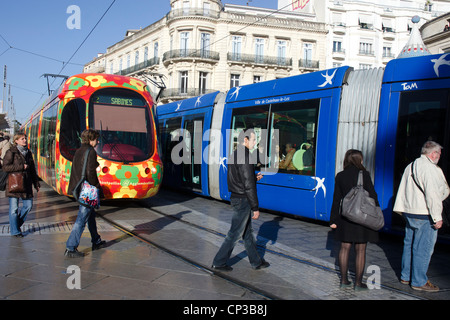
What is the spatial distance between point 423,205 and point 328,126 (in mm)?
3335

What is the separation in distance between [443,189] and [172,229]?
471cm

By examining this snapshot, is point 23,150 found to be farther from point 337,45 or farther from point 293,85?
point 337,45

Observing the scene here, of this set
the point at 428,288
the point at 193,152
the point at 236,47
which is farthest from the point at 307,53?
the point at 428,288

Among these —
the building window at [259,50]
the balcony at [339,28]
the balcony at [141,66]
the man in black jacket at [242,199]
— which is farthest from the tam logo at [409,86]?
the balcony at [339,28]

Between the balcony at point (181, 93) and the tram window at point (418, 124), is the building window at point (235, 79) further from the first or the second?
the tram window at point (418, 124)

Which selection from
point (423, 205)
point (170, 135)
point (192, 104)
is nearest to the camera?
point (423, 205)

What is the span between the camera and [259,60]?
40625 millimetres

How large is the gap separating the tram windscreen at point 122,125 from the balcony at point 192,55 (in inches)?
1169

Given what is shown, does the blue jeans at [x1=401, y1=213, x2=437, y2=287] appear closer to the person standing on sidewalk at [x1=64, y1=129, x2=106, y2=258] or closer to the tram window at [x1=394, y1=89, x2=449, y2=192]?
the tram window at [x1=394, y1=89, x2=449, y2=192]

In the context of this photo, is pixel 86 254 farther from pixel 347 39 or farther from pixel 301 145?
pixel 347 39

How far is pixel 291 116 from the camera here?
343 inches

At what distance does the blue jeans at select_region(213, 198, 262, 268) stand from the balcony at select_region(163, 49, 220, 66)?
34.8 meters
